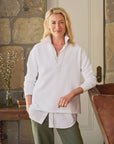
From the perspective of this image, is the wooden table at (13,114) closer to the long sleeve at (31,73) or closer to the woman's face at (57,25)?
the long sleeve at (31,73)

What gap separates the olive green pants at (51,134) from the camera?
1.99 meters

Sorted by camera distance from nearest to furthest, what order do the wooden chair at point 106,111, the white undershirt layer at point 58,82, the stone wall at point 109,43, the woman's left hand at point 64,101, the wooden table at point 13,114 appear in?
the wooden chair at point 106,111 → the woman's left hand at point 64,101 → the white undershirt layer at point 58,82 → the wooden table at point 13,114 → the stone wall at point 109,43

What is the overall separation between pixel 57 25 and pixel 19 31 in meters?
1.52

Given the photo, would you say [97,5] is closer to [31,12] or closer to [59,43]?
[31,12]

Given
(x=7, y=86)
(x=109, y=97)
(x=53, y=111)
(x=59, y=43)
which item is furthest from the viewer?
(x=7, y=86)

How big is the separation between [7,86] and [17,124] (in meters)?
0.55

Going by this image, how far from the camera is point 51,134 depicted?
2.07 metres

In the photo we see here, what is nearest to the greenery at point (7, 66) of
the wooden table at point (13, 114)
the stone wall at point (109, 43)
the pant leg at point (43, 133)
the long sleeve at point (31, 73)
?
the wooden table at point (13, 114)

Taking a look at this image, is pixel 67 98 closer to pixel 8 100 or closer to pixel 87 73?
pixel 87 73

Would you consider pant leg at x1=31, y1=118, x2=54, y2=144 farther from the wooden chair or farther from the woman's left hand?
the wooden chair

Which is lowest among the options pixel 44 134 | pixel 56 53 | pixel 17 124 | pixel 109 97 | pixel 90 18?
pixel 17 124

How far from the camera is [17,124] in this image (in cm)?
357

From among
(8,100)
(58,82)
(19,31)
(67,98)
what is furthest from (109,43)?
(67,98)

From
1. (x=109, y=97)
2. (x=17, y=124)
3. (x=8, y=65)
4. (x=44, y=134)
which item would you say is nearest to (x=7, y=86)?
(x=8, y=65)
